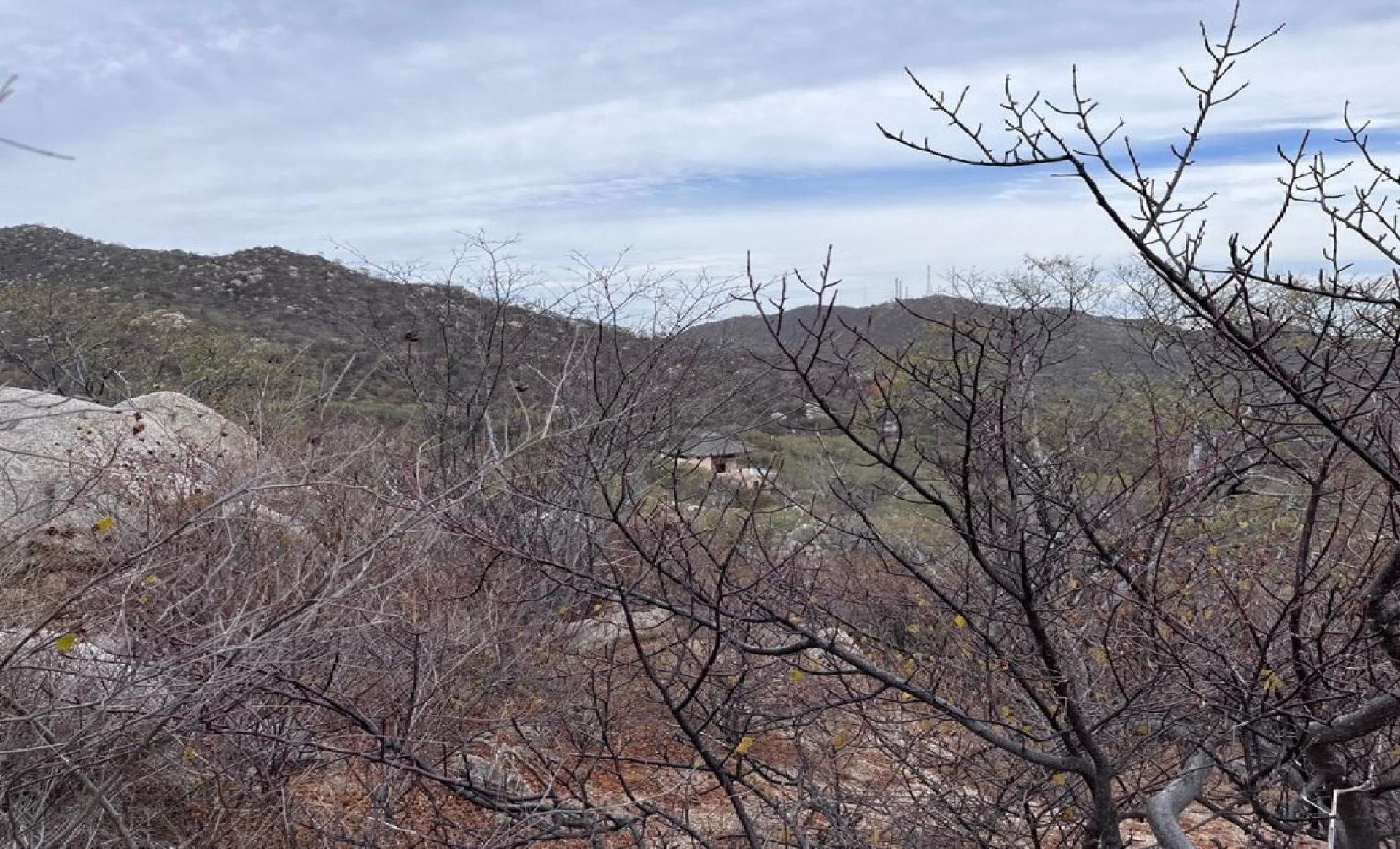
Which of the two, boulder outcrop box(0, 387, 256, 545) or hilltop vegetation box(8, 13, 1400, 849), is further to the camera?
boulder outcrop box(0, 387, 256, 545)

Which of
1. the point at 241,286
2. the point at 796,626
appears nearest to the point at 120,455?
the point at 796,626

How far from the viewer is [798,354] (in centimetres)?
288

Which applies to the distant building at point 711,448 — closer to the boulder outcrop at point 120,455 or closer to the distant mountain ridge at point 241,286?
the boulder outcrop at point 120,455

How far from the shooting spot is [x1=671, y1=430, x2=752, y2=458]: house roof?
30.9 ft

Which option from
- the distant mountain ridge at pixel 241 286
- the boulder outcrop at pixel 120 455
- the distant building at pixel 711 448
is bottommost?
the distant building at pixel 711 448

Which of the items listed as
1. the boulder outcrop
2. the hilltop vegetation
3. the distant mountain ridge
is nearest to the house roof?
the hilltop vegetation

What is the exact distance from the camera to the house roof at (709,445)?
9.43 metres

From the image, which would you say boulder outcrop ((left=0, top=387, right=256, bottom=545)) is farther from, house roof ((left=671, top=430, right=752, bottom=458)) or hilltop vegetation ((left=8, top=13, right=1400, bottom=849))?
house roof ((left=671, top=430, right=752, bottom=458))

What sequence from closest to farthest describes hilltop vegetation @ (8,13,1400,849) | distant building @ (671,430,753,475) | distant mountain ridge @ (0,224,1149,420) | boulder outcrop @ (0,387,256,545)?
hilltop vegetation @ (8,13,1400,849)
boulder outcrop @ (0,387,256,545)
distant building @ (671,430,753,475)
distant mountain ridge @ (0,224,1149,420)

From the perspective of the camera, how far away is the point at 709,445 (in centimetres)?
994

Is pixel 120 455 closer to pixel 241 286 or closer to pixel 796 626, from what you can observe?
pixel 796 626

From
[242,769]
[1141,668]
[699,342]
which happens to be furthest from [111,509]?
[1141,668]

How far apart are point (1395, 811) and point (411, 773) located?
314 cm

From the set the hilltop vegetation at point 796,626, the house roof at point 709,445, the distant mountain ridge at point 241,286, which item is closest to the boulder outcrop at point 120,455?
the hilltop vegetation at point 796,626
